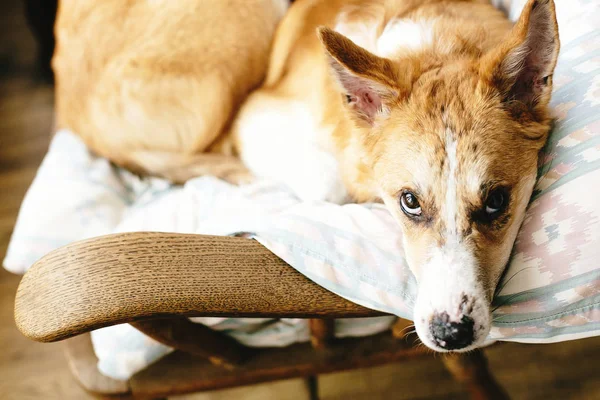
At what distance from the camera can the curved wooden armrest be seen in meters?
0.94

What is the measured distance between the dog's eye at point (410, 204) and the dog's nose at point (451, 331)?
0.71 ft

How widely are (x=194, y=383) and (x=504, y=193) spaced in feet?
2.84

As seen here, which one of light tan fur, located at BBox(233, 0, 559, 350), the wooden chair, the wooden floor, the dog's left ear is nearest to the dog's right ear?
light tan fur, located at BBox(233, 0, 559, 350)

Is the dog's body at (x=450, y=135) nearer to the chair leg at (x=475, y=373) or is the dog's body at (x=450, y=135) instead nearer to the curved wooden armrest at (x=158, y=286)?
the curved wooden armrest at (x=158, y=286)

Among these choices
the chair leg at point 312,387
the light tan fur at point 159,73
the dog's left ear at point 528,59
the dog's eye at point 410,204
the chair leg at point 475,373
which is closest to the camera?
the dog's left ear at point 528,59

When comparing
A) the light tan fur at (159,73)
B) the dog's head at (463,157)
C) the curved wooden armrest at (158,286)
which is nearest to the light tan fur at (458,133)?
the dog's head at (463,157)

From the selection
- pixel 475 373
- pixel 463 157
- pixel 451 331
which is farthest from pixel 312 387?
pixel 463 157

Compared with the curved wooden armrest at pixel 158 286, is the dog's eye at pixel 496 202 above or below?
above

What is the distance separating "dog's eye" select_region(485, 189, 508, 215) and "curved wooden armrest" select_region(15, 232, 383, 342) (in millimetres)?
297

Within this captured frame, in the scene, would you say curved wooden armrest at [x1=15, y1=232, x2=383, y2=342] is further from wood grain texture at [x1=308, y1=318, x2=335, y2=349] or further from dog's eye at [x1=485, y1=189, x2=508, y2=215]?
dog's eye at [x1=485, y1=189, x2=508, y2=215]

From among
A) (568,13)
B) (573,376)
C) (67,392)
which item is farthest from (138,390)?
(573,376)

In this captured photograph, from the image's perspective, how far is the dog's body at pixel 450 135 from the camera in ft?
3.18

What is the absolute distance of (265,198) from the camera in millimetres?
1454

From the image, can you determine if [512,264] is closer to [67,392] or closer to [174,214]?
[174,214]
